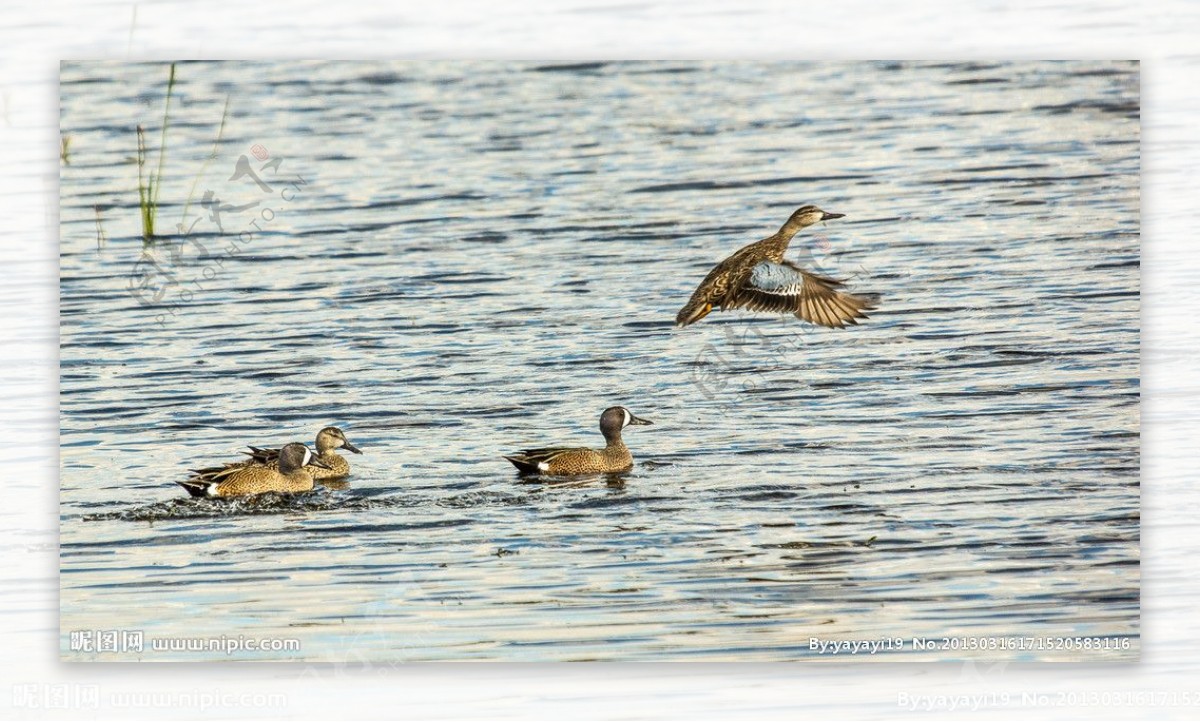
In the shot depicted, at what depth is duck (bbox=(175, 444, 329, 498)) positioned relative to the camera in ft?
13.1

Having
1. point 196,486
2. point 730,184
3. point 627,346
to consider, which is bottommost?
point 196,486

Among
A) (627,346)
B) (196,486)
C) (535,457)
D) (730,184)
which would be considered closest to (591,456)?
(535,457)

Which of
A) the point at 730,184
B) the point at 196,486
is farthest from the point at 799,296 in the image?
the point at 196,486

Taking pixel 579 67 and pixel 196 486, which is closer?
pixel 196 486

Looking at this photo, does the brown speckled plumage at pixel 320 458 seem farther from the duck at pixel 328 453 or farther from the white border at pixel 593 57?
the white border at pixel 593 57

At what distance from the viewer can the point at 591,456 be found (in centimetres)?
402

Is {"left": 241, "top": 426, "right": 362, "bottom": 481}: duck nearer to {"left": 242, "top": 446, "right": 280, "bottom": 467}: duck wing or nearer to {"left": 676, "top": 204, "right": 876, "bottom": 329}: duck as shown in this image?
{"left": 242, "top": 446, "right": 280, "bottom": 467}: duck wing

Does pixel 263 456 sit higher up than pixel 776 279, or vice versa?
pixel 776 279

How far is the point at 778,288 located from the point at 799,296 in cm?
7

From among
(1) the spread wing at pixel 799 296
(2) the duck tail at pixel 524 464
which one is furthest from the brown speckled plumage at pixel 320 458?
(1) the spread wing at pixel 799 296

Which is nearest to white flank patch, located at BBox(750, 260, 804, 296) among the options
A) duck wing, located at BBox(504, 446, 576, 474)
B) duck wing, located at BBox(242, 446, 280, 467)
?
duck wing, located at BBox(504, 446, 576, 474)

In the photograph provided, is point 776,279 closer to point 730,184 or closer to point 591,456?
point 730,184

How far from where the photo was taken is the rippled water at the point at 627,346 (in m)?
4.01

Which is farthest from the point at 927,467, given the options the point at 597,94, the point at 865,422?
the point at 597,94
